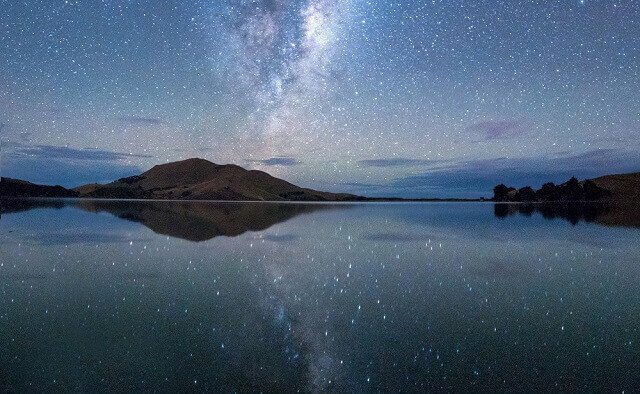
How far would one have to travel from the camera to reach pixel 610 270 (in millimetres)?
22359

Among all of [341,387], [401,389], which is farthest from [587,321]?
[341,387]

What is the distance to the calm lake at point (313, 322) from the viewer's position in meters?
9.30

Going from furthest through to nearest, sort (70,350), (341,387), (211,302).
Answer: (211,302), (70,350), (341,387)

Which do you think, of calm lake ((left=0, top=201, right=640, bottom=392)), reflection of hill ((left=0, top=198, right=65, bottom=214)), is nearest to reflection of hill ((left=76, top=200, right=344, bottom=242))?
reflection of hill ((left=0, top=198, right=65, bottom=214))

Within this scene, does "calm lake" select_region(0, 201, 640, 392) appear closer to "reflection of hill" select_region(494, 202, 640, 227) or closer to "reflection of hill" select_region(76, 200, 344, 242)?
"reflection of hill" select_region(76, 200, 344, 242)

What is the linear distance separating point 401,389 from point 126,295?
11560mm

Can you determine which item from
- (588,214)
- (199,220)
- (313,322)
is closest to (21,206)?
(199,220)

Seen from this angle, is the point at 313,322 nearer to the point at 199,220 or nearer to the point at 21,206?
the point at 199,220

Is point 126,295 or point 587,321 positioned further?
point 126,295

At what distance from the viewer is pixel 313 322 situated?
42.4 feet

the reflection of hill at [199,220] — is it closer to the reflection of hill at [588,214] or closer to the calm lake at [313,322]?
the calm lake at [313,322]

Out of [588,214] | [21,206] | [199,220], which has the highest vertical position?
[21,206]

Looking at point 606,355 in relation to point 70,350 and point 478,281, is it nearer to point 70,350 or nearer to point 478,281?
point 478,281

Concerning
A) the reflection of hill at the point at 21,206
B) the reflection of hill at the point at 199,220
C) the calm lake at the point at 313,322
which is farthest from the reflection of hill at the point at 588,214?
the reflection of hill at the point at 21,206
